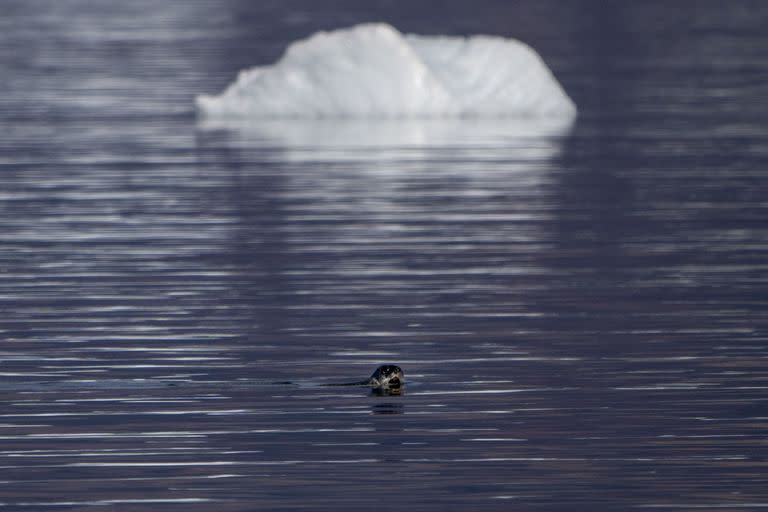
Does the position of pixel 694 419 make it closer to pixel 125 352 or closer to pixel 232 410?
pixel 232 410

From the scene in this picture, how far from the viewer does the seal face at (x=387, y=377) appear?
43.9ft

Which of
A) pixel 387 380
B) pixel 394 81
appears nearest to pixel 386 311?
pixel 387 380

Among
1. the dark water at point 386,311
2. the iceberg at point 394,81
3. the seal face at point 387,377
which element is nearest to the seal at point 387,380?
the seal face at point 387,377

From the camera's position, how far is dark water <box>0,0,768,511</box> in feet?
37.5

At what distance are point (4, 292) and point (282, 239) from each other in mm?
3489

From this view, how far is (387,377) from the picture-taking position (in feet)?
44.0

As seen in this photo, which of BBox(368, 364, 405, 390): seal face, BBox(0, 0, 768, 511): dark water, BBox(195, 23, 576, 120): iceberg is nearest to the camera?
BBox(0, 0, 768, 511): dark water

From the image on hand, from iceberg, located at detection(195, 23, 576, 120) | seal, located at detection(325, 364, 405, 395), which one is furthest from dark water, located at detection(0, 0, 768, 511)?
iceberg, located at detection(195, 23, 576, 120)

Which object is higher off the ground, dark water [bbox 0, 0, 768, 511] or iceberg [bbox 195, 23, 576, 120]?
iceberg [bbox 195, 23, 576, 120]

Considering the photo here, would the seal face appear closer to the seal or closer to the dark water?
the seal

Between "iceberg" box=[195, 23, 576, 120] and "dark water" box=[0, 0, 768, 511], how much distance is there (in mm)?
A: 683

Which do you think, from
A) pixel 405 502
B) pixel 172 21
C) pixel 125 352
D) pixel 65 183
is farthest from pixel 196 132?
pixel 172 21

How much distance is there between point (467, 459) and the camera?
11.7 meters

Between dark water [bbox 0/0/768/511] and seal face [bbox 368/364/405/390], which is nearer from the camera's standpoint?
dark water [bbox 0/0/768/511]
